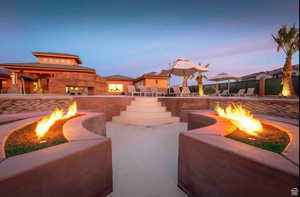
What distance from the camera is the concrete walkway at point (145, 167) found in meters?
1.90

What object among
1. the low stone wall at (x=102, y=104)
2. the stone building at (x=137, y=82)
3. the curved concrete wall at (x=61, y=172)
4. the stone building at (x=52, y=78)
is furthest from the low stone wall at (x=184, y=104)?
the stone building at (x=137, y=82)

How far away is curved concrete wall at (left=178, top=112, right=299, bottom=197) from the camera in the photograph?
38.5 inches

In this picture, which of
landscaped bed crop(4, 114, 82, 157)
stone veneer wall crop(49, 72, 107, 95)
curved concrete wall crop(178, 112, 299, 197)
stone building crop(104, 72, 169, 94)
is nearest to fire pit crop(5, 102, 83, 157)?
landscaped bed crop(4, 114, 82, 157)

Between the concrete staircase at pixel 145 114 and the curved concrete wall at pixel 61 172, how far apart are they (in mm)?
4233

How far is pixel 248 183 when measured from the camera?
114 cm

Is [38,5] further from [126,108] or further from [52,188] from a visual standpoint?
[52,188]

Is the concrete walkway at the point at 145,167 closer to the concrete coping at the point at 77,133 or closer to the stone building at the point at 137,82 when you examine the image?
the concrete coping at the point at 77,133

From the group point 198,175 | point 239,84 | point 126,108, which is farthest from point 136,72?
point 198,175

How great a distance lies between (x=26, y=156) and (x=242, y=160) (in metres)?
2.33

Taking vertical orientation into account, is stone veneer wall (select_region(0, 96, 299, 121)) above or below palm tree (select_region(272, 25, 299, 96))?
below

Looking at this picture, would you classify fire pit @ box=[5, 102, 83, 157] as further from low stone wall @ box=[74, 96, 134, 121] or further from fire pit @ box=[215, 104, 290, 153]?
low stone wall @ box=[74, 96, 134, 121]

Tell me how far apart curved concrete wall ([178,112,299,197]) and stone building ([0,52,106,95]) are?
14.8 metres

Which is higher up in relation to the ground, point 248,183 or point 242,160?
point 242,160

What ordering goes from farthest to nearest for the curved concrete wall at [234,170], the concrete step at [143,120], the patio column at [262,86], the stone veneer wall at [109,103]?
the patio column at [262,86] < the concrete step at [143,120] < the stone veneer wall at [109,103] < the curved concrete wall at [234,170]
